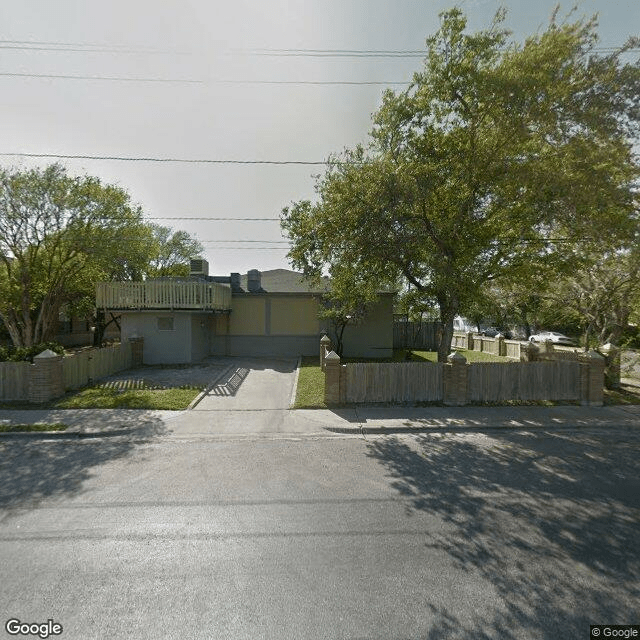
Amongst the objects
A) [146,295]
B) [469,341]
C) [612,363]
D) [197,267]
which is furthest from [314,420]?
[469,341]

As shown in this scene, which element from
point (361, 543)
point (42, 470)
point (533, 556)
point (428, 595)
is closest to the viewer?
point (428, 595)

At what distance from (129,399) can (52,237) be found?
330 inches

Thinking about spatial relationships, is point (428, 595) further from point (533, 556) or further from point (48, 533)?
→ point (48, 533)

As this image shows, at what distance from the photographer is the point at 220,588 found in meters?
3.26

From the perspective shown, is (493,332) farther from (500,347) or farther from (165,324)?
(165,324)

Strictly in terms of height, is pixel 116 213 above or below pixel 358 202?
above

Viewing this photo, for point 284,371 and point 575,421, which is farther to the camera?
point 284,371

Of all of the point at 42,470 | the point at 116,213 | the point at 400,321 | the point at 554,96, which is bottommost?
the point at 42,470

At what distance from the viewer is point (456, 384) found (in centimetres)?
1006

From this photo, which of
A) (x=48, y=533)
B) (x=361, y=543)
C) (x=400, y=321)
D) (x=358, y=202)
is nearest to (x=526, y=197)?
(x=358, y=202)

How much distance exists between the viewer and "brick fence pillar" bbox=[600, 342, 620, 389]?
1163 centimetres

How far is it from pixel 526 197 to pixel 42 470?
12.5 meters

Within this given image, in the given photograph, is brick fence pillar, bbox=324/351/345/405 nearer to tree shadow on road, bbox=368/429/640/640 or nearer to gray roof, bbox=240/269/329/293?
tree shadow on road, bbox=368/429/640/640

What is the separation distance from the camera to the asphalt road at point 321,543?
2.93m
